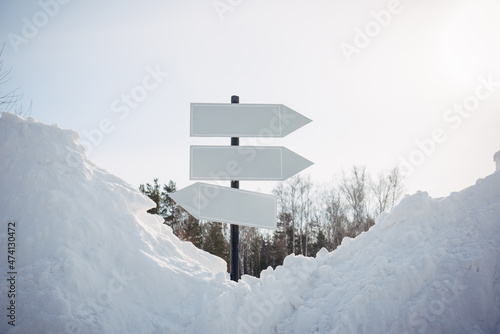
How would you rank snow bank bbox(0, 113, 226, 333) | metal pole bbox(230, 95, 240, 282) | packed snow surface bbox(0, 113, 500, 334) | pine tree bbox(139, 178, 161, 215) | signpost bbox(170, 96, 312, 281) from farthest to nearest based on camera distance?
pine tree bbox(139, 178, 161, 215) < metal pole bbox(230, 95, 240, 282) < signpost bbox(170, 96, 312, 281) < snow bank bbox(0, 113, 226, 333) < packed snow surface bbox(0, 113, 500, 334)

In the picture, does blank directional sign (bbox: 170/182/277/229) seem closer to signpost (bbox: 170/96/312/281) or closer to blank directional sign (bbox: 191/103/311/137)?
signpost (bbox: 170/96/312/281)

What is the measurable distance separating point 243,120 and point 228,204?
1.87m

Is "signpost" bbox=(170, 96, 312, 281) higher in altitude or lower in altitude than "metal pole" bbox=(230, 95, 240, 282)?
higher

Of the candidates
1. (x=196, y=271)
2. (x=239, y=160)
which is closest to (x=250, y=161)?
(x=239, y=160)

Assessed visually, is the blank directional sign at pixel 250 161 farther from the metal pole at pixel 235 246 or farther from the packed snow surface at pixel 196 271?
the packed snow surface at pixel 196 271

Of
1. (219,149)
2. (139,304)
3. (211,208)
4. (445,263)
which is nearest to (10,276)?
(139,304)

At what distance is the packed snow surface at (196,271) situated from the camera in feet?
16.2

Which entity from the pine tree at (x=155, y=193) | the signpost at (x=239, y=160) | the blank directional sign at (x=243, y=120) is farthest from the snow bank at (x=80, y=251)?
the pine tree at (x=155, y=193)

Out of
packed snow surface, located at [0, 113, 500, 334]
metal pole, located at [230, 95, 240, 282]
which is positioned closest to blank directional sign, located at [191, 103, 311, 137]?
metal pole, located at [230, 95, 240, 282]

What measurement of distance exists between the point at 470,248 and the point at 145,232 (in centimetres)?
586

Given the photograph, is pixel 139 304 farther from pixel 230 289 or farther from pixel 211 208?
pixel 211 208

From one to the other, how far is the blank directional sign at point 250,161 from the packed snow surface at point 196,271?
1.86m

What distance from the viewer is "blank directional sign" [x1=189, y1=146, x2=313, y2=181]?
754cm

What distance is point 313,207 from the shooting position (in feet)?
82.6
